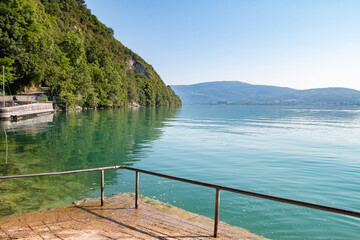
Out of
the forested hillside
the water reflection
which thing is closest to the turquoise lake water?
the water reflection

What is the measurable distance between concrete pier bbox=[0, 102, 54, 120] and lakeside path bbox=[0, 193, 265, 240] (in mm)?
40774

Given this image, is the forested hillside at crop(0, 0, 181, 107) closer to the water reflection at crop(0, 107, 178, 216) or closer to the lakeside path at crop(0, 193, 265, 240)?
the water reflection at crop(0, 107, 178, 216)

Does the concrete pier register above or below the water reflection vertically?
above

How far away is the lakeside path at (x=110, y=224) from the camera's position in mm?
5344

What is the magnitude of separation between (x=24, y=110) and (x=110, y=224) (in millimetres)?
48121

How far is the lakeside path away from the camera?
5344 mm

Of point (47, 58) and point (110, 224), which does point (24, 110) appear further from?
point (110, 224)

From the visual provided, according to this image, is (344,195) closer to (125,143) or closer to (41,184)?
(41,184)

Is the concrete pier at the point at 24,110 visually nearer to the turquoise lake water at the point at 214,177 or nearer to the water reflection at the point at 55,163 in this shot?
the water reflection at the point at 55,163

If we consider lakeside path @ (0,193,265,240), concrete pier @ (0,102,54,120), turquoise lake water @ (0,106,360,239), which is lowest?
turquoise lake water @ (0,106,360,239)

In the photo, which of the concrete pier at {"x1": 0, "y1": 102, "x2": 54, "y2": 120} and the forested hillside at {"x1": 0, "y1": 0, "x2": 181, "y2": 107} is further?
the forested hillside at {"x1": 0, "y1": 0, "x2": 181, "y2": 107}

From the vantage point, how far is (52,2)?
364 ft

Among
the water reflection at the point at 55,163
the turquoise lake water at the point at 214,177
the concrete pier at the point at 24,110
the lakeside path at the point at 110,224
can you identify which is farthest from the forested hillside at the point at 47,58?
the lakeside path at the point at 110,224

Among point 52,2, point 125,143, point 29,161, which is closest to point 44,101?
point 125,143
